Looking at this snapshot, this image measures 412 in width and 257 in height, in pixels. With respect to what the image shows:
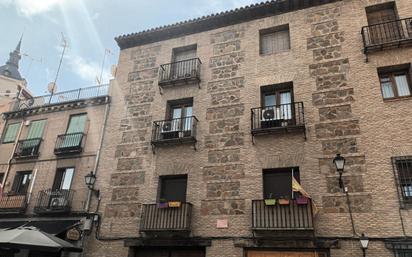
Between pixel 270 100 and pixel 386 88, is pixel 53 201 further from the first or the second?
pixel 386 88

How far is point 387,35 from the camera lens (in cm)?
1145

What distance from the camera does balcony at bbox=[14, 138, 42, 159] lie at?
15773mm

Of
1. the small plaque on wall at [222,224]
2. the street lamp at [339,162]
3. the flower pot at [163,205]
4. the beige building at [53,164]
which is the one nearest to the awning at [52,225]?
the beige building at [53,164]

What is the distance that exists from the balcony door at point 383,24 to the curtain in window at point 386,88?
137 centimetres

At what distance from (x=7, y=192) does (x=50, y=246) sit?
24.9ft

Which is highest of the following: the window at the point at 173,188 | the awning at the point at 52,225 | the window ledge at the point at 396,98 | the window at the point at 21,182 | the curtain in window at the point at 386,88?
the curtain in window at the point at 386,88

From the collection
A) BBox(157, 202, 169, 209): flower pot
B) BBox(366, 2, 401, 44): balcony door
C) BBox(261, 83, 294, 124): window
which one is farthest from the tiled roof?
BBox(157, 202, 169, 209): flower pot

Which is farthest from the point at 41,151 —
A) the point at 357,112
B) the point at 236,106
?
the point at 357,112

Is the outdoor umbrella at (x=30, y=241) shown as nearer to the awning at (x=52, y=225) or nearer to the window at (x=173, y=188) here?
the awning at (x=52, y=225)

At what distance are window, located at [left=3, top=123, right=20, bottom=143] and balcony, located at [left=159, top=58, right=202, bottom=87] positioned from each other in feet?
28.9

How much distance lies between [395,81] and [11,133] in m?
17.7

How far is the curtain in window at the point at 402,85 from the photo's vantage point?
34.7 feet

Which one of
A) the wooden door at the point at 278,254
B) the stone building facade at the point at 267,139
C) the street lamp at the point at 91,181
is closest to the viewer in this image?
Answer: the wooden door at the point at 278,254

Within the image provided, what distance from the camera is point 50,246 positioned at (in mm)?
9492
